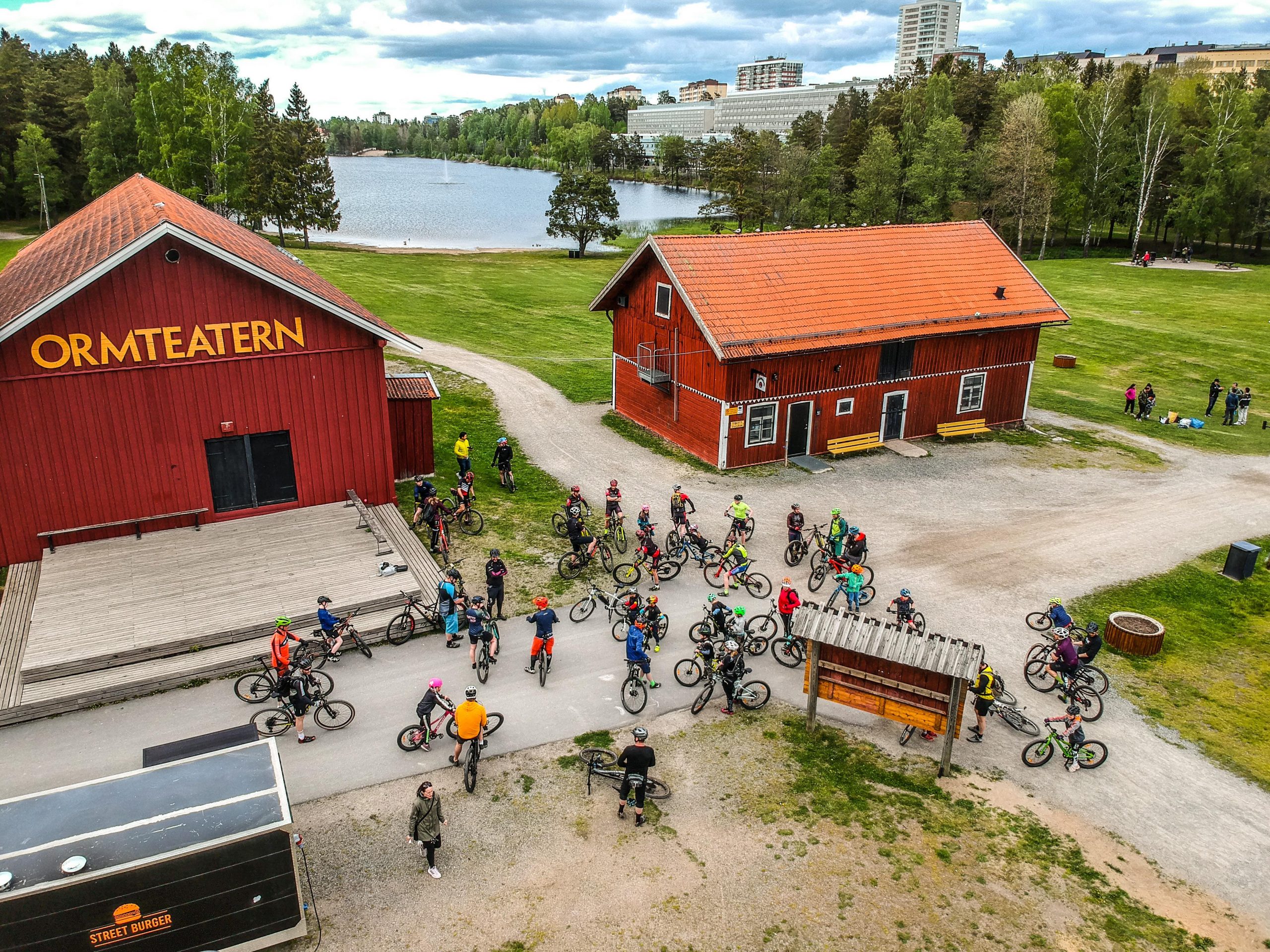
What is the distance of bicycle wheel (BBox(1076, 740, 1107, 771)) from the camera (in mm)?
13852

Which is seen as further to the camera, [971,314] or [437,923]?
[971,314]

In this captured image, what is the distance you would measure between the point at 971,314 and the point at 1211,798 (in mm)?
20317

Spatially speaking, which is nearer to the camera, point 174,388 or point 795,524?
point 174,388

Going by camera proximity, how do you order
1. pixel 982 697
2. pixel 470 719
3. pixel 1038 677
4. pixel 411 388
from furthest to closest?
1. pixel 411 388
2. pixel 1038 677
3. pixel 982 697
4. pixel 470 719

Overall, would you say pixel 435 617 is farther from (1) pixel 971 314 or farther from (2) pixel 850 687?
(1) pixel 971 314

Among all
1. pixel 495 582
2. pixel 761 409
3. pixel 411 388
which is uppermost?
pixel 411 388

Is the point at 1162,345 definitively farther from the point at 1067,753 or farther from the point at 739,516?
the point at 1067,753

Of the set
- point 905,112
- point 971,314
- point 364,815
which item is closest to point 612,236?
point 905,112

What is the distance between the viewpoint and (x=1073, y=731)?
13.8m

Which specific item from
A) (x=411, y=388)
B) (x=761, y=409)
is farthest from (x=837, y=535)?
(x=411, y=388)

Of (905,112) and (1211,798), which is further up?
(905,112)

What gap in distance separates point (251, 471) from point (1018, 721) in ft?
58.0

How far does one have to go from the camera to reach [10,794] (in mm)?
12617

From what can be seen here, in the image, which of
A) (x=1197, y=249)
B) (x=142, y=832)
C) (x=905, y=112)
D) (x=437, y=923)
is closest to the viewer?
(x=142, y=832)
